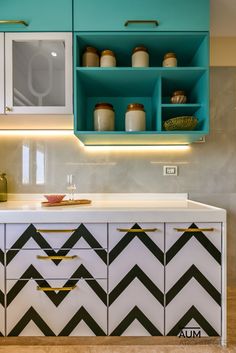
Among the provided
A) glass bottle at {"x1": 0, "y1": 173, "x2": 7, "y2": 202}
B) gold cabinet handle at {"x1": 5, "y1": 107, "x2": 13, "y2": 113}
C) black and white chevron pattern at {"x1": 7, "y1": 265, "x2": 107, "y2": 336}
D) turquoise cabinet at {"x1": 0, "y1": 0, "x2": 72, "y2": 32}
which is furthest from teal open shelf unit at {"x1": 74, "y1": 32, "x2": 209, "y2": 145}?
black and white chevron pattern at {"x1": 7, "y1": 265, "x2": 107, "y2": 336}

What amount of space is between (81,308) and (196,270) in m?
0.70

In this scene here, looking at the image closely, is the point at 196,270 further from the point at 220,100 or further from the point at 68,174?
the point at 220,100

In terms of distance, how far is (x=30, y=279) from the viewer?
1.32m

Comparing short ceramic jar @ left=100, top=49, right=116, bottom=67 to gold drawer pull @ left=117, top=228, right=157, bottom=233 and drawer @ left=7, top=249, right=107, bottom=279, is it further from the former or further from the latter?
drawer @ left=7, top=249, right=107, bottom=279

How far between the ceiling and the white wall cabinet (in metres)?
1.10

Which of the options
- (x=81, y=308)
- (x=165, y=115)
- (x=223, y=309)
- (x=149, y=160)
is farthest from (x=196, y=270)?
(x=165, y=115)

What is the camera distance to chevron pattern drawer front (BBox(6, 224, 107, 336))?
1.32m

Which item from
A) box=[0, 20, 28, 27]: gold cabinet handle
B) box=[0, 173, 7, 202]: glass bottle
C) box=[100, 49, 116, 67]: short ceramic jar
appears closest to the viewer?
box=[0, 20, 28, 27]: gold cabinet handle

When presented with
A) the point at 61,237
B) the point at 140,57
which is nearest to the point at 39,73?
the point at 140,57

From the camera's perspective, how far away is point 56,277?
1.32m

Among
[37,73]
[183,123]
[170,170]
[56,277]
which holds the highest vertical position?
[37,73]

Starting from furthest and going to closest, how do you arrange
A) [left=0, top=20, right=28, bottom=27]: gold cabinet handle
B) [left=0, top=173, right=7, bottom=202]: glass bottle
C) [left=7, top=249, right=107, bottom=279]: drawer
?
[left=0, top=173, right=7, bottom=202]: glass bottle, [left=0, top=20, right=28, bottom=27]: gold cabinet handle, [left=7, top=249, right=107, bottom=279]: drawer

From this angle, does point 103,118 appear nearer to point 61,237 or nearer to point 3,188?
point 61,237

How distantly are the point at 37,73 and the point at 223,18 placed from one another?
58.2 inches
